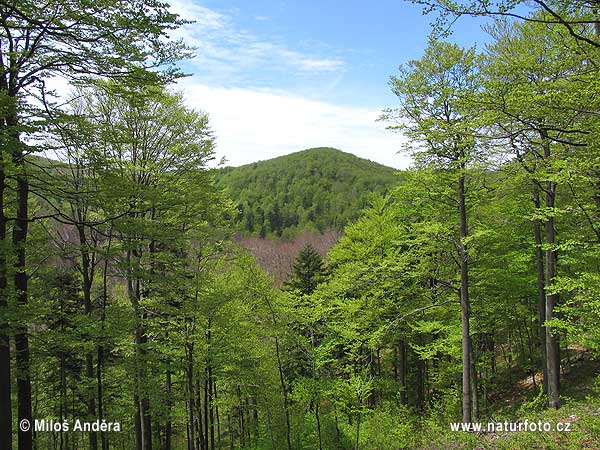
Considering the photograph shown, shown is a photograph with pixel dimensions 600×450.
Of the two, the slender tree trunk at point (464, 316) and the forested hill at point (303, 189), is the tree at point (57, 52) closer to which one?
the slender tree trunk at point (464, 316)

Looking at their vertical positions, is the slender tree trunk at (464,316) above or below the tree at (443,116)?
below

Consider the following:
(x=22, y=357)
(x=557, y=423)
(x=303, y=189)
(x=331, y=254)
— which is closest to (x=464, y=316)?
(x=557, y=423)

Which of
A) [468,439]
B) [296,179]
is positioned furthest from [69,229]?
[296,179]

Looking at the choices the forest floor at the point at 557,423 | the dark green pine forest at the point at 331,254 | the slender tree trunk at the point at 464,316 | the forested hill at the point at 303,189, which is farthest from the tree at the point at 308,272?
the forested hill at the point at 303,189

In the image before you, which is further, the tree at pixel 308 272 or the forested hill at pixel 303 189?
the forested hill at pixel 303 189

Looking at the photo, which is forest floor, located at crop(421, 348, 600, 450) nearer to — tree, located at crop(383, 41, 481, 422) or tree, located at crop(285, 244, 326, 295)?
tree, located at crop(383, 41, 481, 422)

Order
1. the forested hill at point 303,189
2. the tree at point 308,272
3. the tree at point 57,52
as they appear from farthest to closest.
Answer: the forested hill at point 303,189 < the tree at point 308,272 < the tree at point 57,52
